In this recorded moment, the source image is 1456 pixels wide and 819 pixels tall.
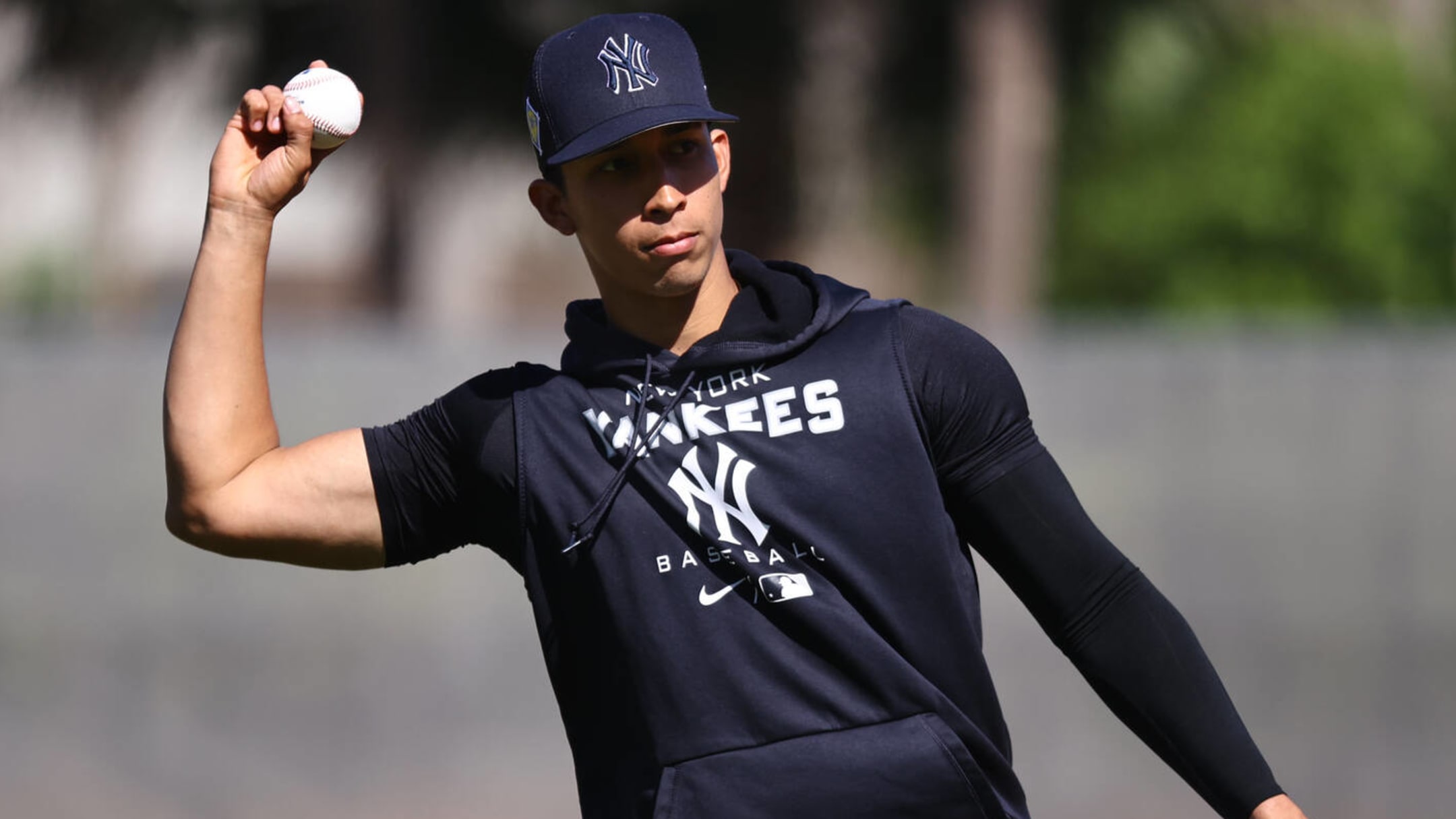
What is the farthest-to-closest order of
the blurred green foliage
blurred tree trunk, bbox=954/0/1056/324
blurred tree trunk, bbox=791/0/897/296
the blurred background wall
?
blurred tree trunk, bbox=791/0/897/296, blurred tree trunk, bbox=954/0/1056/324, the blurred green foliage, the blurred background wall

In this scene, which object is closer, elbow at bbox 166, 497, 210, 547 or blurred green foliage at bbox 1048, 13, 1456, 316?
elbow at bbox 166, 497, 210, 547

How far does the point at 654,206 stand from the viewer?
2.53 m

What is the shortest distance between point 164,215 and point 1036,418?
19429 mm

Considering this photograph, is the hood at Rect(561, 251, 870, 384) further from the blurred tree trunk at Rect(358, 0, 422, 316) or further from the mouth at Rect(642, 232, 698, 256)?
the blurred tree trunk at Rect(358, 0, 422, 316)

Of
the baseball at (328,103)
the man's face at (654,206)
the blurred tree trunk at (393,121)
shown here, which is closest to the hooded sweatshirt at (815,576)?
the man's face at (654,206)

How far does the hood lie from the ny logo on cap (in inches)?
12.9

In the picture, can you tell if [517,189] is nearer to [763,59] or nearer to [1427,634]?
[763,59]

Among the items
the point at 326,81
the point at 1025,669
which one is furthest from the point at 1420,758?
the point at 326,81

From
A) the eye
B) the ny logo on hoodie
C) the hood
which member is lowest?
the ny logo on hoodie

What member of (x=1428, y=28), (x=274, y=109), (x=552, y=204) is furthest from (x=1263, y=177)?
(x=274, y=109)

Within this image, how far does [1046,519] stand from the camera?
2.50m

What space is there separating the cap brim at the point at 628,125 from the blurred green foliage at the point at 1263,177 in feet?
39.6

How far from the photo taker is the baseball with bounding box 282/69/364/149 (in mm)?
2629

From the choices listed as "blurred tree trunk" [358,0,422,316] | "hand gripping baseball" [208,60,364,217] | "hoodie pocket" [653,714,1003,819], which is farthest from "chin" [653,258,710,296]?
"blurred tree trunk" [358,0,422,316]
